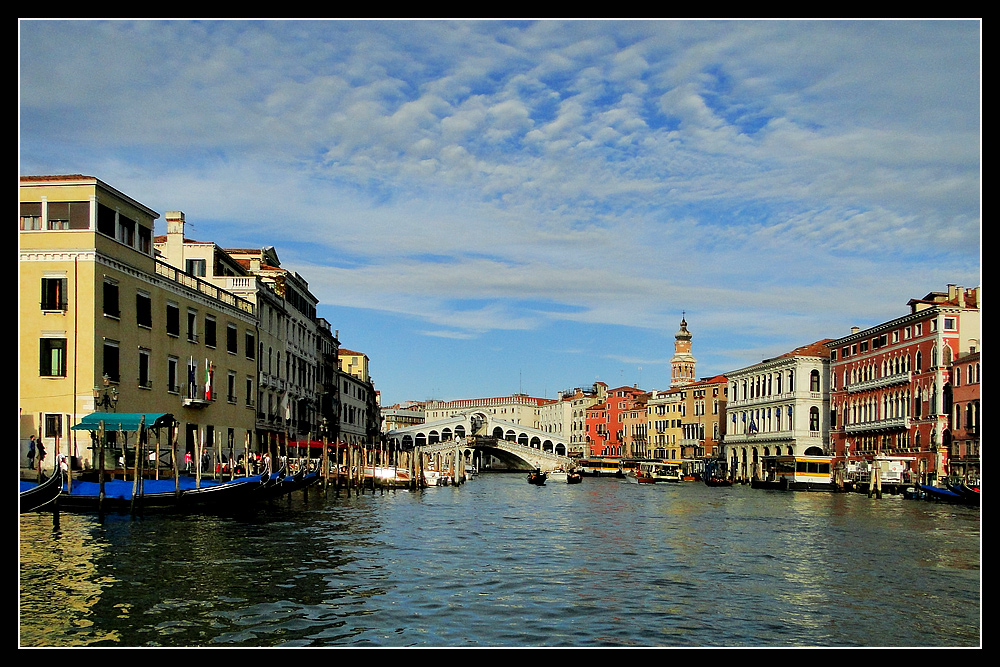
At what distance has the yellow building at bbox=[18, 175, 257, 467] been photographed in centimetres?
2006

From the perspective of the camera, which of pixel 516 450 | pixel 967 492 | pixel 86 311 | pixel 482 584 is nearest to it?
pixel 482 584

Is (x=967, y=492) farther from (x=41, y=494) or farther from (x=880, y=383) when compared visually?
(x=41, y=494)

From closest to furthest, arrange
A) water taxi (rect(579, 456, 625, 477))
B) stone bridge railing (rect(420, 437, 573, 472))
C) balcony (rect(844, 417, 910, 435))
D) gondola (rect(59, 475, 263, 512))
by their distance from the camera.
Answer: gondola (rect(59, 475, 263, 512)), balcony (rect(844, 417, 910, 435)), water taxi (rect(579, 456, 625, 477)), stone bridge railing (rect(420, 437, 573, 472))

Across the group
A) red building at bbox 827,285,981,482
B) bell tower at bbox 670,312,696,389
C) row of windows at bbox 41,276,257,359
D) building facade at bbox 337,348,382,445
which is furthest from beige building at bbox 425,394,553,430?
row of windows at bbox 41,276,257,359

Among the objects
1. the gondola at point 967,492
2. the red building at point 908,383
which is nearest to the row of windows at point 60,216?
the gondola at point 967,492

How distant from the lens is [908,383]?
42.3 metres

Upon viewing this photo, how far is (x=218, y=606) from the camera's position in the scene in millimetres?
9367

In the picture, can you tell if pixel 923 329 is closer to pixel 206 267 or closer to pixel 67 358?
pixel 206 267

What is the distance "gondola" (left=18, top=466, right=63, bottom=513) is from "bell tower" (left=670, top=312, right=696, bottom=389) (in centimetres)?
6855

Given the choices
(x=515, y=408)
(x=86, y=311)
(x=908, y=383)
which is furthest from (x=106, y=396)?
A: (x=515, y=408)

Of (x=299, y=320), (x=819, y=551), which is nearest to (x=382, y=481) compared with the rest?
(x=299, y=320)

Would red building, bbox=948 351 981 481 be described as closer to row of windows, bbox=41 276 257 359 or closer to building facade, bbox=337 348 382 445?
row of windows, bbox=41 276 257 359

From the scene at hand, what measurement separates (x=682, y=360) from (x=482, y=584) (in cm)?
7253
